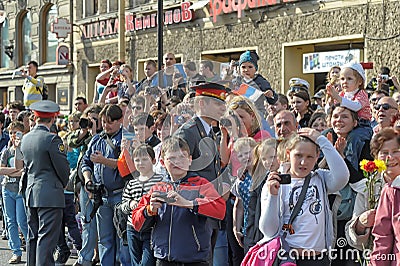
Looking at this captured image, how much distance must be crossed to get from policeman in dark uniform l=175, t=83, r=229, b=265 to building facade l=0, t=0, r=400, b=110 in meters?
8.56

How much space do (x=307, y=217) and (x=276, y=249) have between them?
1.05ft

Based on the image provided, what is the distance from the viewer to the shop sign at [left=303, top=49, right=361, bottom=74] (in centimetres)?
1497

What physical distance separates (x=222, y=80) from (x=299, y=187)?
144 centimetres

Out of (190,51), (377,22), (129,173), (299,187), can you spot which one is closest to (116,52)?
(190,51)

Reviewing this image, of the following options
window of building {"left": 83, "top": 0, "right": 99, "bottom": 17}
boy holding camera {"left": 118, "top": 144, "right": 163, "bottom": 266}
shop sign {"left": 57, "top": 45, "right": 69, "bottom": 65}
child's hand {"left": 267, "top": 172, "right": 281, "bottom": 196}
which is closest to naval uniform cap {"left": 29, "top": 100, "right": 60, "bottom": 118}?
boy holding camera {"left": 118, "top": 144, "right": 163, "bottom": 266}

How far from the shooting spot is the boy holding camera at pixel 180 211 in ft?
18.7

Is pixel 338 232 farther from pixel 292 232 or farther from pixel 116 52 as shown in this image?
pixel 116 52

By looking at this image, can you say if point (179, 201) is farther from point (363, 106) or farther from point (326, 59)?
point (326, 59)

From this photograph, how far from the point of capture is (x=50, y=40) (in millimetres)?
27516

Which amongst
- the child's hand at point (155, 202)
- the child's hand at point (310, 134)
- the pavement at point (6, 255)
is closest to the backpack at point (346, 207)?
the child's hand at point (310, 134)

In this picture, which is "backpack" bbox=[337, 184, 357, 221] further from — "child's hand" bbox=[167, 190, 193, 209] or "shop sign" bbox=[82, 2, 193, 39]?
"shop sign" bbox=[82, 2, 193, 39]

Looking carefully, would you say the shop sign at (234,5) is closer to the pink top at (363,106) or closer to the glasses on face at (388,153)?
the pink top at (363,106)

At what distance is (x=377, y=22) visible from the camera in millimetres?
14359

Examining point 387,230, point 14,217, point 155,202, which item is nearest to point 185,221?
point 155,202
